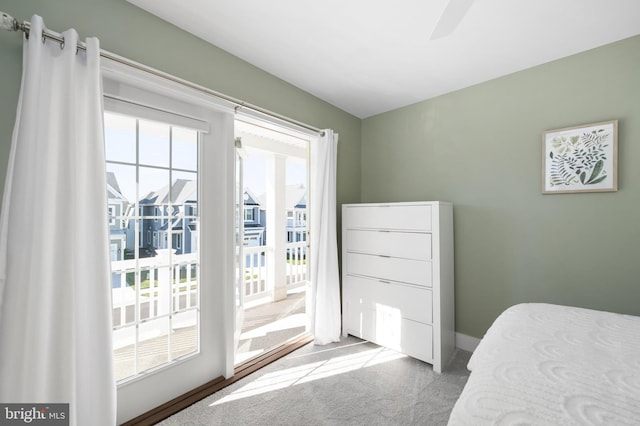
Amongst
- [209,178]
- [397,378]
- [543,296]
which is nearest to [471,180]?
[543,296]

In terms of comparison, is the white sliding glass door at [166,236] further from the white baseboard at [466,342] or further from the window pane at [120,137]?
the white baseboard at [466,342]

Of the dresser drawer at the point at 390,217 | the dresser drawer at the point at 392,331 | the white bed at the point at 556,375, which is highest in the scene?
the dresser drawer at the point at 390,217

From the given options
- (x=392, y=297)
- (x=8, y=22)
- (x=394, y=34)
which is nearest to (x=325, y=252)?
(x=392, y=297)

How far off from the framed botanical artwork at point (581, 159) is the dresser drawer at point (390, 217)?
95 cm

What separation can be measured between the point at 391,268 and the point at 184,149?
195 centimetres

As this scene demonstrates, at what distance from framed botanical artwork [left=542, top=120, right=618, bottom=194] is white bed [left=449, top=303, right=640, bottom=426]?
107 centimetres

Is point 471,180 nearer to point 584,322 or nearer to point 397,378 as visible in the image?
point 584,322

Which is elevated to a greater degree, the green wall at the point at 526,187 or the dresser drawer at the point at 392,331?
the green wall at the point at 526,187

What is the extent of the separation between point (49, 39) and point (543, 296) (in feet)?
11.5

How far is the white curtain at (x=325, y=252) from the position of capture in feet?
8.79

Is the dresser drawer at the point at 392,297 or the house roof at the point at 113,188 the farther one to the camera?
the dresser drawer at the point at 392,297

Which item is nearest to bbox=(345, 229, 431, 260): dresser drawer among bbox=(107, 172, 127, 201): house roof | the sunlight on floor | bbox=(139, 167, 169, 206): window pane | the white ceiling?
the sunlight on floor

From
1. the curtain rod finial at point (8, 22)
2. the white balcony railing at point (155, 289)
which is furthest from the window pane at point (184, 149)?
the curtain rod finial at point (8, 22)

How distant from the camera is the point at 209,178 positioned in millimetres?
1995
